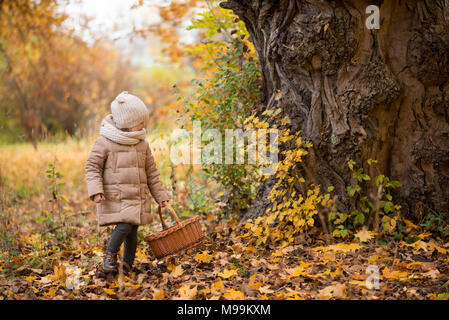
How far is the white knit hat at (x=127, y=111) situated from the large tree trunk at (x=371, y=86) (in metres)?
1.49

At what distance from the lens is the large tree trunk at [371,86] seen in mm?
3623

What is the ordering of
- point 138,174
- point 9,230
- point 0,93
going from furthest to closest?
point 0,93
point 9,230
point 138,174

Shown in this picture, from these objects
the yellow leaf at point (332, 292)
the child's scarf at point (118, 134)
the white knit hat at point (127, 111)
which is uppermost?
the white knit hat at point (127, 111)

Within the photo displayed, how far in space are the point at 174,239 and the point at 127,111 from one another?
3.93ft

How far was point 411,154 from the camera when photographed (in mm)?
3818

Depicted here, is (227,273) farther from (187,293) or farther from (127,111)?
(127,111)

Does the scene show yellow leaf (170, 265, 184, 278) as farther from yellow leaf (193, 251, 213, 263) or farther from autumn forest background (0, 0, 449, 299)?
A: yellow leaf (193, 251, 213, 263)

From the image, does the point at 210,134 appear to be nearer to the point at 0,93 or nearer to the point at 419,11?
the point at 419,11

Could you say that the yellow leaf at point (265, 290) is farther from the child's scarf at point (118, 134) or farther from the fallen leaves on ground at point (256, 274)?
the child's scarf at point (118, 134)

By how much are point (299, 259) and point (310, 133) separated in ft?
4.04

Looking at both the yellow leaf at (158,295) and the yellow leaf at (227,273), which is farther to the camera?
the yellow leaf at (227,273)

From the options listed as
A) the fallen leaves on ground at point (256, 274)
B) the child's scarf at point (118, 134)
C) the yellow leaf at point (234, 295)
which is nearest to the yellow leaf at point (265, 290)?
the fallen leaves on ground at point (256, 274)

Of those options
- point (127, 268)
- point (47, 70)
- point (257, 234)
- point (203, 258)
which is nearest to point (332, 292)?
point (257, 234)
